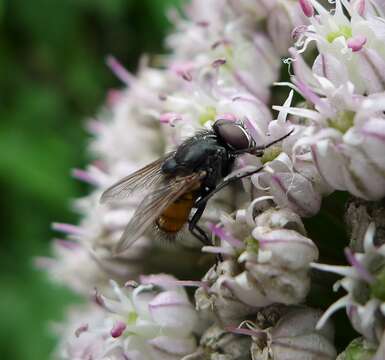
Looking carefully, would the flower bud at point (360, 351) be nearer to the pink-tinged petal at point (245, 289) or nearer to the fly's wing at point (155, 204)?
the pink-tinged petal at point (245, 289)

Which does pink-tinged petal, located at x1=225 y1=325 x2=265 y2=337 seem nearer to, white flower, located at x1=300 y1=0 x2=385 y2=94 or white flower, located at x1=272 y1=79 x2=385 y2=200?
white flower, located at x1=272 y1=79 x2=385 y2=200

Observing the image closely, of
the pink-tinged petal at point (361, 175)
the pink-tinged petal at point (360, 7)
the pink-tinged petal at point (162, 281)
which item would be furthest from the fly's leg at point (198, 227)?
the pink-tinged petal at point (360, 7)

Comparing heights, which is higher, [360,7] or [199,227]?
[360,7]

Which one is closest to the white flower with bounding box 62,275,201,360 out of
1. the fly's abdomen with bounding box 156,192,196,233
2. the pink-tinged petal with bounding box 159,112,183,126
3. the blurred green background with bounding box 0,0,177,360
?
the fly's abdomen with bounding box 156,192,196,233

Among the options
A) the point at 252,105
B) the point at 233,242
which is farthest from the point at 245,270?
the point at 252,105

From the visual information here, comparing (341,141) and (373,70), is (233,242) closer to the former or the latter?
(341,141)

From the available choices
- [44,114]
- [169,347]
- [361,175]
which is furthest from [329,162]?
[44,114]

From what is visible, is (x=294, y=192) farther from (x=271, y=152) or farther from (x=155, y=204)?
(x=155, y=204)
